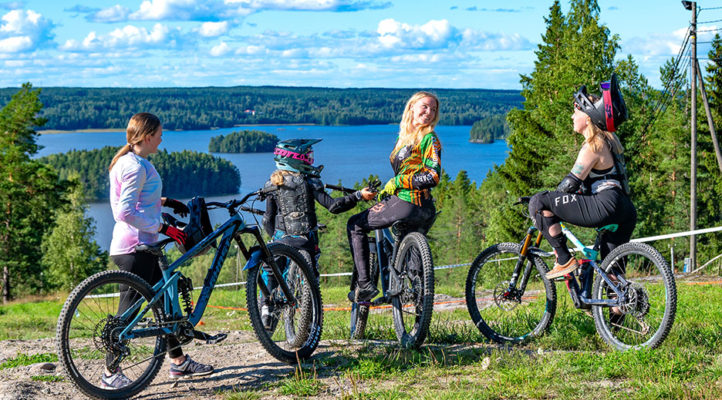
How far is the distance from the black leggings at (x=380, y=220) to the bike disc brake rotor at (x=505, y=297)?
0.98 m

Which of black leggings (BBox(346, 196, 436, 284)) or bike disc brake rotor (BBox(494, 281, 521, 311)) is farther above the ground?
black leggings (BBox(346, 196, 436, 284))

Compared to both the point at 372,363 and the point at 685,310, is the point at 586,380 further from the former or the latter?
the point at 685,310

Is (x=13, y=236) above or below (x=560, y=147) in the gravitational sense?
below

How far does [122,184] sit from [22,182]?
40.5m

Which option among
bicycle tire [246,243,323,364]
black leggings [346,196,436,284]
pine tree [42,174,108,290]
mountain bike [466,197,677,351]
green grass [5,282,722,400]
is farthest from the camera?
pine tree [42,174,108,290]

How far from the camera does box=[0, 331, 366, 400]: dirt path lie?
187 inches

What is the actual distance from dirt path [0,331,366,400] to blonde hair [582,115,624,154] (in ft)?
8.36

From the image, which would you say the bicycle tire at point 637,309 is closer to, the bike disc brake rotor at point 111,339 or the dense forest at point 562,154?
the bike disc brake rotor at point 111,339

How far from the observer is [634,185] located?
36.5 meters

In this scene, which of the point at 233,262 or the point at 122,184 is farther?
the point at 233,262

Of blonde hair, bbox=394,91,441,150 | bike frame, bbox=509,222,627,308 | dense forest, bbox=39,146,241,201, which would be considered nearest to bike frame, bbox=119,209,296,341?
blonde hair, bbox=394,91,441,150

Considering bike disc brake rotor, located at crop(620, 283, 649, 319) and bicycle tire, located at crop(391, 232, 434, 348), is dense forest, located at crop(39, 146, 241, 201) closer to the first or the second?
bicycle tire, located at crop(391, 232, 434, 348)

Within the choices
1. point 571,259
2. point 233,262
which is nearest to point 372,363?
point 571,259

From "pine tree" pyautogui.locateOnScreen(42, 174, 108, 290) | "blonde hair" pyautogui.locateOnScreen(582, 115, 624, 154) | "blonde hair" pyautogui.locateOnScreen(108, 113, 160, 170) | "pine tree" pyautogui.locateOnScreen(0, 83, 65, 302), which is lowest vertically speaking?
"pine tree" pyautogui.locateOnScreen(42, 174, 108, 290)
